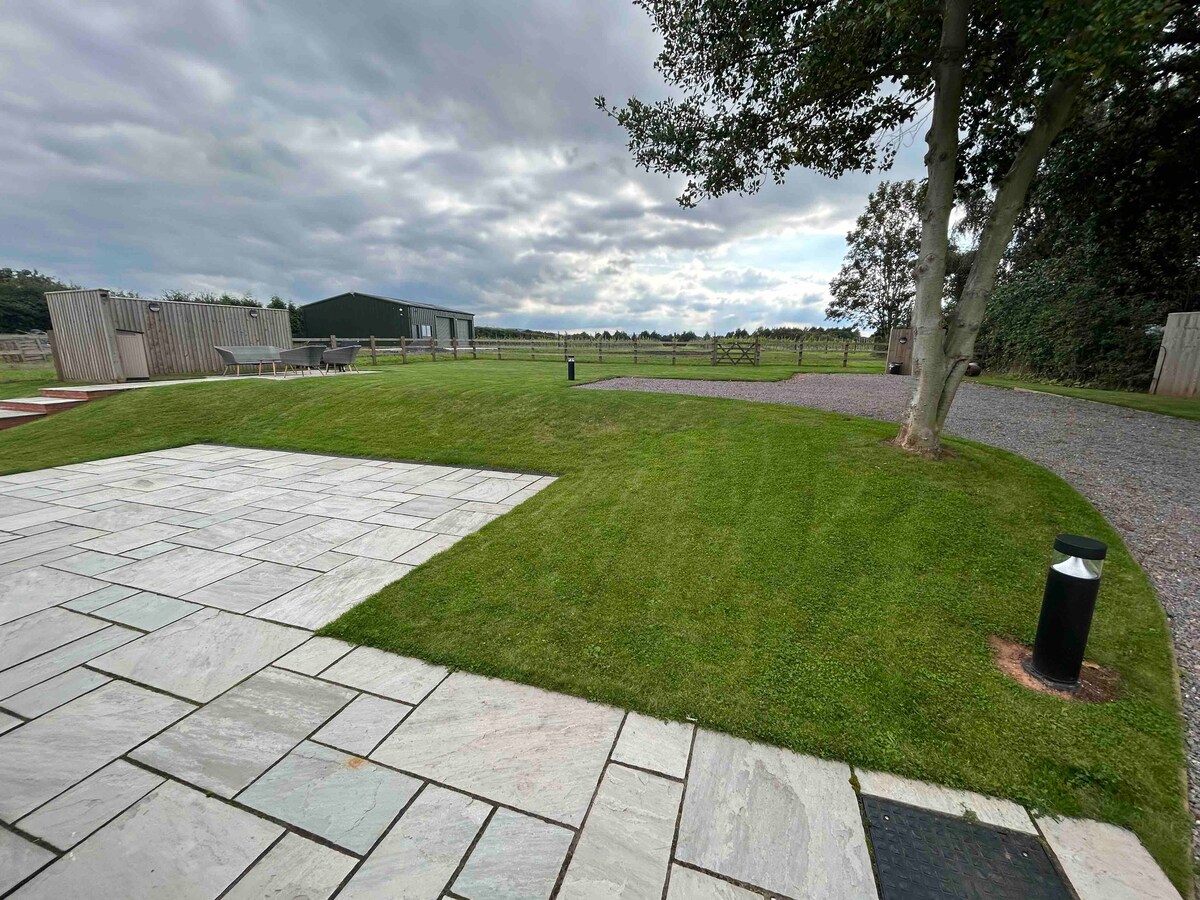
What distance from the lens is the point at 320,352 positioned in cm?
1330

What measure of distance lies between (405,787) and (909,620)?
2.63m

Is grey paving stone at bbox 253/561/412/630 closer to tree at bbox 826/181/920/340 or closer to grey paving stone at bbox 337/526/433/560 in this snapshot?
grey paving stone at bbox 337/526/433/560

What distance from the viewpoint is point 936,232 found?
4.47 meters

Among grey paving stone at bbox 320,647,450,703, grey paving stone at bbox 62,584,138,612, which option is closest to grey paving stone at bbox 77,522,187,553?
grey paving stone at bbox 62,584,138,612

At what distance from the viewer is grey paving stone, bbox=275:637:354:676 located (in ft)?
7.64

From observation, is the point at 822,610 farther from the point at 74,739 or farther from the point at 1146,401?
the point at 1146,401

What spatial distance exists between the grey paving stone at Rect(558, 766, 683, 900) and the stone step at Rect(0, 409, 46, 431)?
11.8m

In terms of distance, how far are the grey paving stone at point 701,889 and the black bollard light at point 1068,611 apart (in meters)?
→ 1.87

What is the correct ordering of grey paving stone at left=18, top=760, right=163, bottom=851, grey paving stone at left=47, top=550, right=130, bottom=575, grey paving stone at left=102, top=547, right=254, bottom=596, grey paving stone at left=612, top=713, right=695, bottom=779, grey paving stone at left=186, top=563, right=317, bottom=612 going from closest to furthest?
grey paving stone at left=18, top=760, right=163, bottom=851 → grey paving stone at left=612, top=713, right=695, bottom=779 → grey paving stone at left=186, top=563, right=317, bottom=612 → grey paving stone at left=102, top=547, right=254, bottom=596 → grey paving stone at left=47, top=550, right=130, bottom=575

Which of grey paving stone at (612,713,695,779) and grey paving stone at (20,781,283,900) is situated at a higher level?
grey paving stone at (20,781,283,900)

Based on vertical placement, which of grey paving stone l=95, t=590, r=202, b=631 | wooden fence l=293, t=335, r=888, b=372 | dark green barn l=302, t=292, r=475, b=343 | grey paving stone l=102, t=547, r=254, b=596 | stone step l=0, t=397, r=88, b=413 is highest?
dark green barn l=302, t=292, r=475, b=343

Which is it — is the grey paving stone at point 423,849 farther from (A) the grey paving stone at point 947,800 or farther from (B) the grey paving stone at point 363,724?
(A) the grey paving stone at point 947,800

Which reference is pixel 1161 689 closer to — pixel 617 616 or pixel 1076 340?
pixel 617 616

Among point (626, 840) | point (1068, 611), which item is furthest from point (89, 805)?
point (1068, 611)
